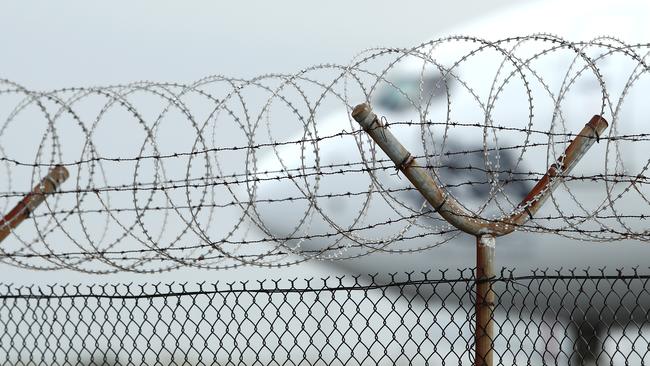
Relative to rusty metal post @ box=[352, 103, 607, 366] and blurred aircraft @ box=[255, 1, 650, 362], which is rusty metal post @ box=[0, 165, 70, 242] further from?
rusty metal post @ box=[352, 103, 607, 366]

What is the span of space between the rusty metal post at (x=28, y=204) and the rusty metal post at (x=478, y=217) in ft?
10.8

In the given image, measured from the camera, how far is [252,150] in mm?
7648

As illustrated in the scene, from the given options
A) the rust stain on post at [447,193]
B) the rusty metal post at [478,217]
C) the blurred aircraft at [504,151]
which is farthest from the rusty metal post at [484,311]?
the blurred aircraft at [504,151]

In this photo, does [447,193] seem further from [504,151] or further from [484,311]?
[504,151]

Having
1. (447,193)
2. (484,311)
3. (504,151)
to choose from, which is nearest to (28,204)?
(447,193)

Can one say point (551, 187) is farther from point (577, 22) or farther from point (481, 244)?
point (577, 22)

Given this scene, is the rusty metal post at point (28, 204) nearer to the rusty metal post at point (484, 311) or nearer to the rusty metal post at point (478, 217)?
the rusty metal post at point (478, 217)

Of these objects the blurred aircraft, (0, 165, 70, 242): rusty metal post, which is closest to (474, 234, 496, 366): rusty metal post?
(0, 165, 70, 242): rusty metal post

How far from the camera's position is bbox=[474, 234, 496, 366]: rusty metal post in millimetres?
7016

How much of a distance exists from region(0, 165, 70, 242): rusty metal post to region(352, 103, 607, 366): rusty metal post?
3.30 meters

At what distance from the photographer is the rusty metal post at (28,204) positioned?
9.46 meters

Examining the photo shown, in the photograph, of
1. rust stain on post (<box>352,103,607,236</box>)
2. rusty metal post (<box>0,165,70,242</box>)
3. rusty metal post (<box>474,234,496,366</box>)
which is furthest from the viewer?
rusty metal post (<box>0,165,70,242</box>)

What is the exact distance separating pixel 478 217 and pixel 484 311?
22.6 inches

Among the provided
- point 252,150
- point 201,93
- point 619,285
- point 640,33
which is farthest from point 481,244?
point 619,285
